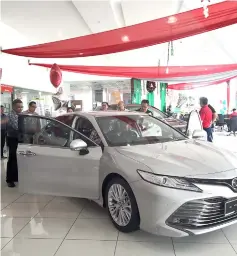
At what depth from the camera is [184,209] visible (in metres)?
2.15

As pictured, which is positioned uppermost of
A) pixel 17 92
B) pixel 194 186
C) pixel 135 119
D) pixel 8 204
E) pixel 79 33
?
pixel 79 33

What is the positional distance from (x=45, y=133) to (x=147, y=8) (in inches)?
137

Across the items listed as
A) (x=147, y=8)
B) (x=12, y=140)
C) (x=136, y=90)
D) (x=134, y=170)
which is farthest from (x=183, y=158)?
(x=136, y=90)

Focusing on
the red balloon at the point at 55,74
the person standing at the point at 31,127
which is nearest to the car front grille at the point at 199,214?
the person standing at the point at 31,127

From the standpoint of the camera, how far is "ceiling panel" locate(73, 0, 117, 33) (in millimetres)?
5098

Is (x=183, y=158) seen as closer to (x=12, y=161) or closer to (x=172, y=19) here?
(x=172, y=19)

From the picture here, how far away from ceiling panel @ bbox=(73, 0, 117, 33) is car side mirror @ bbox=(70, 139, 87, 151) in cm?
326

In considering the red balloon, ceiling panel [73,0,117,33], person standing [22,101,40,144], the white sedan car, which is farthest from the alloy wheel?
the red balloon

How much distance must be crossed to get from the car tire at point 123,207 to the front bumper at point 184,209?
19 cm

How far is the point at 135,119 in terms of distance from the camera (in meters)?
3.41

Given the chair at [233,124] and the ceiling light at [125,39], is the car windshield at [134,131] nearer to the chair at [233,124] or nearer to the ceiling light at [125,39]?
the ceiling light at [125,39]

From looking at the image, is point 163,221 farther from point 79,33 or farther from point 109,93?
point 109,93

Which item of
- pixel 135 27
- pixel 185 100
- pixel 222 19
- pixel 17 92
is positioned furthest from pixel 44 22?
Answer: pixel 185 100

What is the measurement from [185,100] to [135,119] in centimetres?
1477
